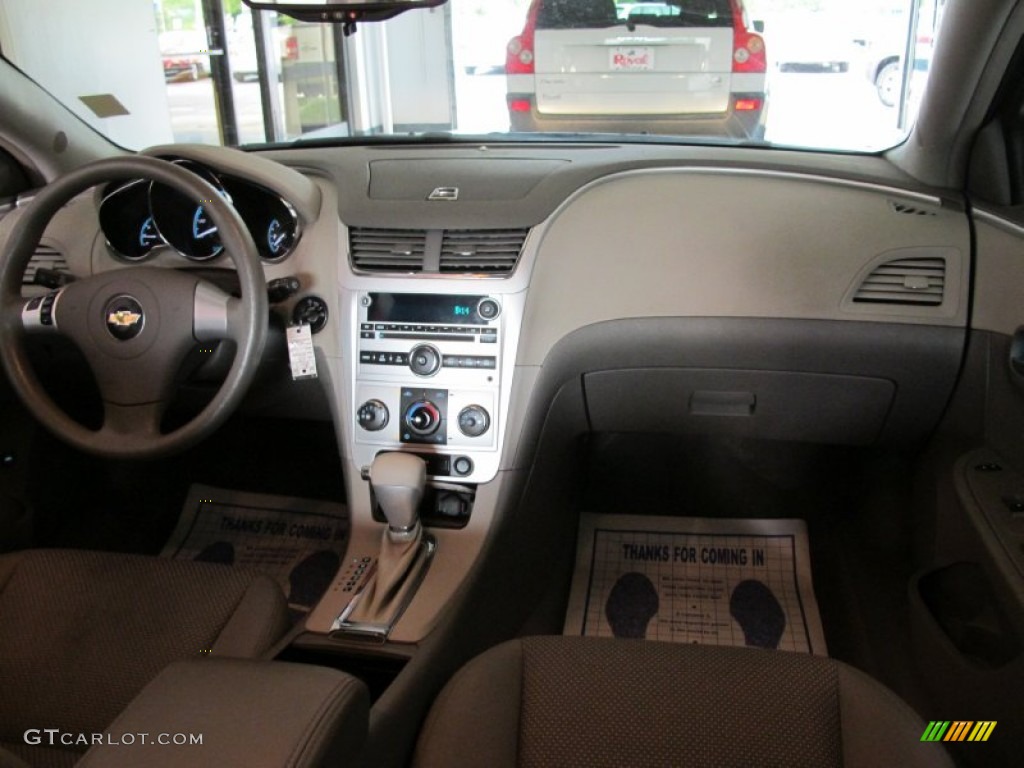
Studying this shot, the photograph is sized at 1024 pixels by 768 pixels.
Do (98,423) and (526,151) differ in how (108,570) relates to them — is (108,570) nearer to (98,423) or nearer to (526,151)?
(98,423)

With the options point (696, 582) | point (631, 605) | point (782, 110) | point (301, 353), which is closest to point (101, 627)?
point (301, 353)

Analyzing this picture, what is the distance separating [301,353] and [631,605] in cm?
101

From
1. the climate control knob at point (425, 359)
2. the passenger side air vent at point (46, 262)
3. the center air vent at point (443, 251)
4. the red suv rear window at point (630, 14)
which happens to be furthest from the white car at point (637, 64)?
the passenger side air vent at point (46, 262)

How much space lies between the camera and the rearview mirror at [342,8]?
1.84m

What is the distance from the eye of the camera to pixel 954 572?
1.67m

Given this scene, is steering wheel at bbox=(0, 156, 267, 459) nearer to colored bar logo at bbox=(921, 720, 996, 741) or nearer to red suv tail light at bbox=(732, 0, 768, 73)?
colored bar logo at bbox=(921, 720, 996, 741)

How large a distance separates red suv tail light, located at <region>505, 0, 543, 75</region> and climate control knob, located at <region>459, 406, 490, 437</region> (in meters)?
2.37

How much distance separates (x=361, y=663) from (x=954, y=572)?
3.59ft

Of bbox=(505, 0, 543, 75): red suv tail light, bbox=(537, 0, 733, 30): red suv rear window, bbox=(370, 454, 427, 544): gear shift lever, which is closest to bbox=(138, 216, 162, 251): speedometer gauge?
bbox=(370, 454, 427, 544): gear shift lever

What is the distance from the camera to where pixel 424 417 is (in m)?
1.75

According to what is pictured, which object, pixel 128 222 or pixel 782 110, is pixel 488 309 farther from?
pixel 782 110

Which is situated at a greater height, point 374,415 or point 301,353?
point 301,353

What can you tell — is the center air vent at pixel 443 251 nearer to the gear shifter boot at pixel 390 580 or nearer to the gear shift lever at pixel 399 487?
the gear shift lever at pixel 399 487

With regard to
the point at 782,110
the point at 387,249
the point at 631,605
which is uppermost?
the point at 782,110
